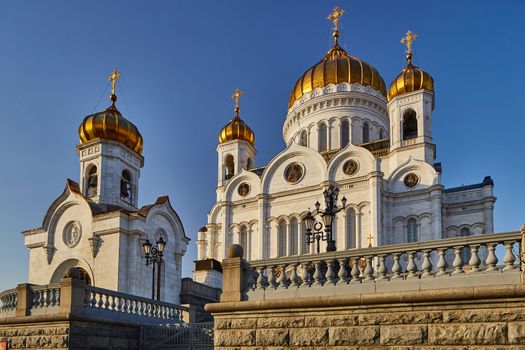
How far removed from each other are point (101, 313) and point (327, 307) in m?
7.07

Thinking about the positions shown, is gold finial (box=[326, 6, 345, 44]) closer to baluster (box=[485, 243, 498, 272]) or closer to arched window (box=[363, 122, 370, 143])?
arched window (box=[363, 122, 370, 143])

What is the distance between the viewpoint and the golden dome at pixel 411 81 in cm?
3969

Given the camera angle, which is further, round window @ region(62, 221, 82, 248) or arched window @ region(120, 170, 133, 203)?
arched window @ region(120, 170, 133, 203)

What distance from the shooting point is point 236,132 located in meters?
48.7

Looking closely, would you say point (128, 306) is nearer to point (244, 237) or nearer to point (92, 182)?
point (92, 182)

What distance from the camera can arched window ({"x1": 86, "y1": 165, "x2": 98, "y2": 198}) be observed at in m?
32.9

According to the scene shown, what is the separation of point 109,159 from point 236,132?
56.6 feet

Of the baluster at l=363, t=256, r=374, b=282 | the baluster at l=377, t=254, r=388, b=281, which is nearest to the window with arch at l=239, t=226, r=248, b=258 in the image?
the baluster at l=363, t=256, r=374, b=282

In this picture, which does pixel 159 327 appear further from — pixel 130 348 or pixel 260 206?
pixel 260 206

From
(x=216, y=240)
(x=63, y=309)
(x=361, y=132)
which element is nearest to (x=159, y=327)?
(x=63, y=309)

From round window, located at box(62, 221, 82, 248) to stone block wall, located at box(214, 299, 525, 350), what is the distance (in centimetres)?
2020

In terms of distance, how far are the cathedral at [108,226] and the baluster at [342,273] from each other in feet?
55.1

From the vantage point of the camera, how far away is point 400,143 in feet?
129

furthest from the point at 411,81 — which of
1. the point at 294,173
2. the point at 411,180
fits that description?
the point at 294,173
